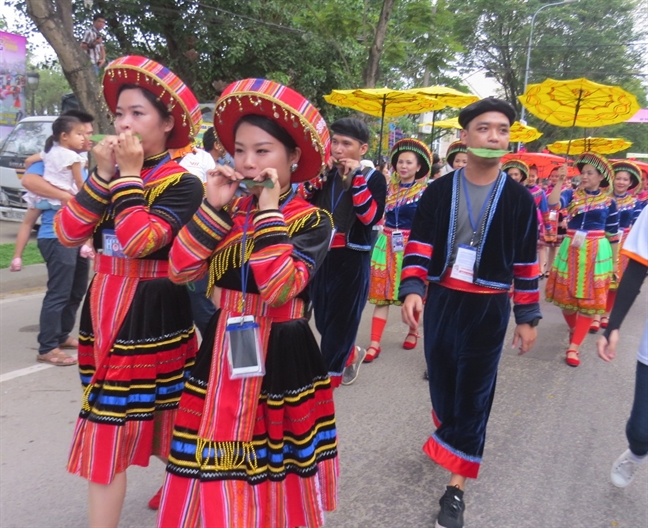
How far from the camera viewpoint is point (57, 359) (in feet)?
15.2

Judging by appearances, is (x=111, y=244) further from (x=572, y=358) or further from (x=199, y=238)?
(x=572, y=358)

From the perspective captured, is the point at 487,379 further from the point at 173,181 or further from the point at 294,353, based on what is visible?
the point at 173,181

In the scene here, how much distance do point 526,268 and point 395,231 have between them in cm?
259

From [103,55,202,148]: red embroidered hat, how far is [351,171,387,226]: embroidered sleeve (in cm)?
161

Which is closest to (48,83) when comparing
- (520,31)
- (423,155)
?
(520,31)

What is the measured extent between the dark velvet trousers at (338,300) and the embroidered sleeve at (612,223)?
3.18m

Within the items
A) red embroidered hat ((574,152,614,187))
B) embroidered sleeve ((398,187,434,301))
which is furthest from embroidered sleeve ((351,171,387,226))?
red embroidered hat ((574,152,614,187))

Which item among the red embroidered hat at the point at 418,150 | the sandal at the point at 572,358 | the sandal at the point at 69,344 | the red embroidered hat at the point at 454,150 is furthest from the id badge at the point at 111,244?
the sandal at the point at 572,358

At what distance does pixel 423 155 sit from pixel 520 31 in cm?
2512

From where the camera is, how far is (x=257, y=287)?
1.93 m

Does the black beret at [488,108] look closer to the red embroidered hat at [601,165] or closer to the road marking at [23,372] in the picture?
the red embroidered hat at [601,165]

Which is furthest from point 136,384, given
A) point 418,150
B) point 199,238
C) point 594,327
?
point 594,327

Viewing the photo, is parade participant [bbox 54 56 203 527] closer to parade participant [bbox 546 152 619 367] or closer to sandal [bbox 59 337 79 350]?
sandal [bbox 59 337 79 350]

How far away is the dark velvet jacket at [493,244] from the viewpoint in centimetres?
276
